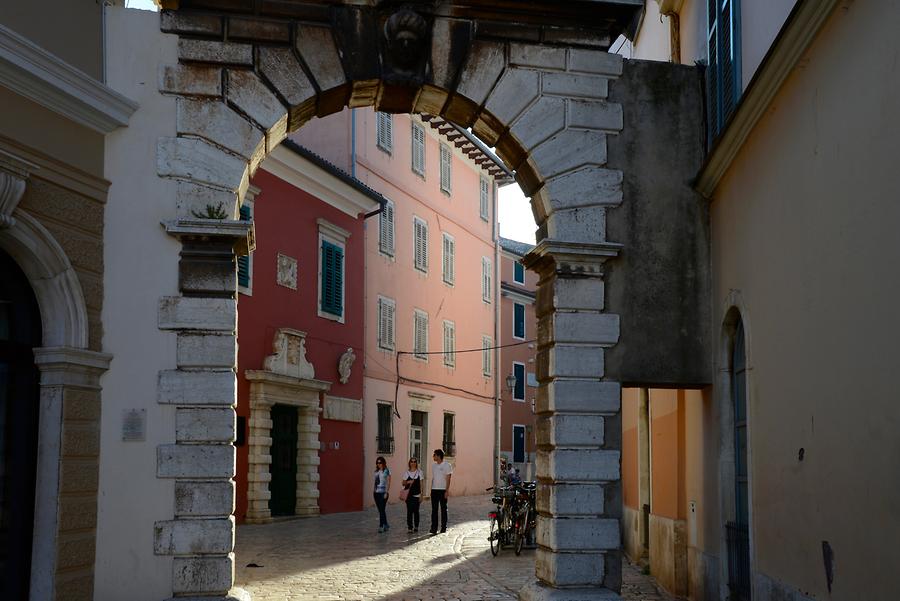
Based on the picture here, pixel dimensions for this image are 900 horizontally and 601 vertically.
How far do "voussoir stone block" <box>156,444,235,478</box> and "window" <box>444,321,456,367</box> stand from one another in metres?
23.8

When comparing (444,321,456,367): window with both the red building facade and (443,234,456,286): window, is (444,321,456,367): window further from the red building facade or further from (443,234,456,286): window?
the red building facade

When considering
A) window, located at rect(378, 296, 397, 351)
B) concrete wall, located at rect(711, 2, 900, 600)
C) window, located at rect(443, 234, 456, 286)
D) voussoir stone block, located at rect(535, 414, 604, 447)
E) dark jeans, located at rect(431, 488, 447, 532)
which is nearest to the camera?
concrete wall, located at rect(711, 2, 900, 600)

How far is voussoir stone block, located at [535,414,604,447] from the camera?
10.6 metres

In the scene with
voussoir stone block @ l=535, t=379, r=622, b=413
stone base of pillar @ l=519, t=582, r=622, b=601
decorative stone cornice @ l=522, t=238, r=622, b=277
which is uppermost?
decorative stone cornice @ l=522, t=238, r=622, b=277

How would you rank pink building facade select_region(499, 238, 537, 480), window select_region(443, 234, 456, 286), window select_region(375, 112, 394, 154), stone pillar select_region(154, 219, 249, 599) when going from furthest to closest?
pink building facade select_region(499, 238, 537, 480) < window select_region(443, 234, 456, 286) < window select_region(375, 112, 394, 154) < stone pillar select_region(154, 219, 249, 599)

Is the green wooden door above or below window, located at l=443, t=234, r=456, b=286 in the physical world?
below

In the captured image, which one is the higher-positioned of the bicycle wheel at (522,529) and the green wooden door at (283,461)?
the green wooden door at (283,461)

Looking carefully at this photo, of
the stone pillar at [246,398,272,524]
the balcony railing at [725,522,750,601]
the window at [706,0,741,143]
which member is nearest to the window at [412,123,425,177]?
the stone pillar at [246,398,272,524]

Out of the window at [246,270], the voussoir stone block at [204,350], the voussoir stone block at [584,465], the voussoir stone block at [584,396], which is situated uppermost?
the window at [246,270]

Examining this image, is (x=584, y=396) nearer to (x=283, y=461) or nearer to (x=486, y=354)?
(x=283, y=461)

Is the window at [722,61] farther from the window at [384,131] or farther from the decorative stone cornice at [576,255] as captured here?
the window at [384,131]

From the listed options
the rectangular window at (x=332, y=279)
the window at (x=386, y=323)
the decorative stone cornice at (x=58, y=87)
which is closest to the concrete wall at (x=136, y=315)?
the decorative stone cornice at (x=58, y=87)

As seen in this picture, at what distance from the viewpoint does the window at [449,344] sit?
33.9 meters

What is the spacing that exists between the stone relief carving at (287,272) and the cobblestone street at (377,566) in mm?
4587
